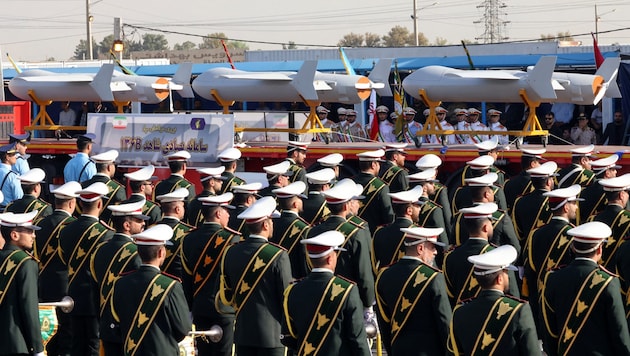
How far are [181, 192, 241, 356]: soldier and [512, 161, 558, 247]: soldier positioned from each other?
3.26 metres

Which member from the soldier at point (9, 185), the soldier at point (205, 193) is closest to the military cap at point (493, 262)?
the soldier at point (205, 193)

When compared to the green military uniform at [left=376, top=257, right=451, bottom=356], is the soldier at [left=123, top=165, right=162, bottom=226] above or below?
above

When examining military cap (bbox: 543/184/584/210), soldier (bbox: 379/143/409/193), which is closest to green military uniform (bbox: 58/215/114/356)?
military cap (bbox: 543/184/584/210)

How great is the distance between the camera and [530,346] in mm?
6387

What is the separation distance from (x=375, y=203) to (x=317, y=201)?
1120mm

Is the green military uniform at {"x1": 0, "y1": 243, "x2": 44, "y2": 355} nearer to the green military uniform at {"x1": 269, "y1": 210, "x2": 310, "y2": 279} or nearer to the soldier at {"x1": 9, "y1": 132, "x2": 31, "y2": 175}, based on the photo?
the green military uniform at {"x1": 269, "y1": 210, "x2": 310, "y2": 279}

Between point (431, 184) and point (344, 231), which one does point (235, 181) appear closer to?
point (431, 184)

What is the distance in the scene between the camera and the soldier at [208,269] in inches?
359

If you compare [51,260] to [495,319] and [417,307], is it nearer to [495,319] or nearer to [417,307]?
[417,307]

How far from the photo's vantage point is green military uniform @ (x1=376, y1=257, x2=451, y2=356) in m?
7.26

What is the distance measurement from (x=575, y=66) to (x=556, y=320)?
15865 millimetres

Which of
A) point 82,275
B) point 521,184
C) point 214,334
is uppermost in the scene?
point 521,184

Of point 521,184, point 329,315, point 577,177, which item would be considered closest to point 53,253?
point 329,315

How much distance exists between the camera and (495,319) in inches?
254
